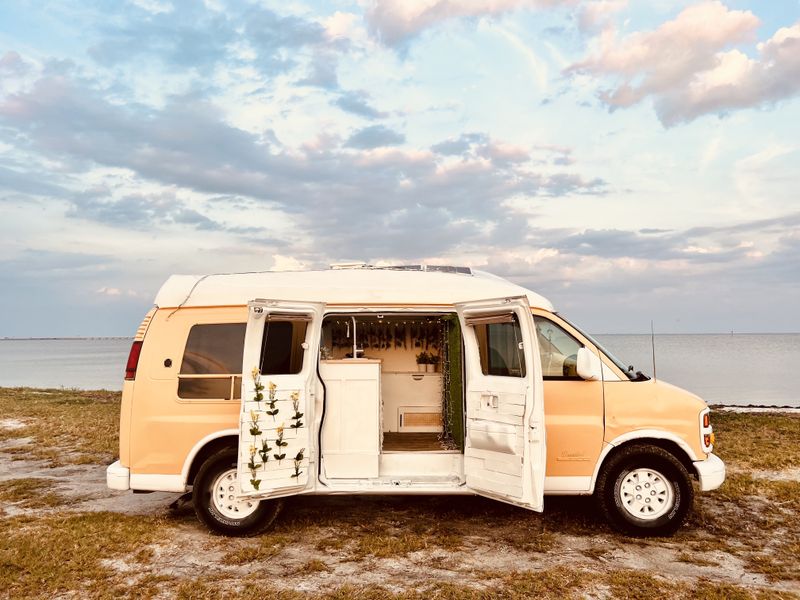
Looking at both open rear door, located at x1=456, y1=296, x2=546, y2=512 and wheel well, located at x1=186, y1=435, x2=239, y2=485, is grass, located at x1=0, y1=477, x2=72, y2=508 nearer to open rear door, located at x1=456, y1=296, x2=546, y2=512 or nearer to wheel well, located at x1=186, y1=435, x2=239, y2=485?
wheel well, located at x1=186, y1=435, x2=239, y2=485

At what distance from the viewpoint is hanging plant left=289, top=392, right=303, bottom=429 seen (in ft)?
19.4

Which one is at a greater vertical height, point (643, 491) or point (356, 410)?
point (356, 410)

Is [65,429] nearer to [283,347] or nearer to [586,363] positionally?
[283,347]

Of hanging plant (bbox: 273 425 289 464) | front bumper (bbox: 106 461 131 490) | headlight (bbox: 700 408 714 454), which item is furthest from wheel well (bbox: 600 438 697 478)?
front bumper (bbox: 106 461 131 490)

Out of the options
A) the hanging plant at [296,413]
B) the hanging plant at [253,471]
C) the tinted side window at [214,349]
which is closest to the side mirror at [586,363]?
the hanging plant at [296,413]

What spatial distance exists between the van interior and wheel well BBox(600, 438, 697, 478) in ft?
4.96

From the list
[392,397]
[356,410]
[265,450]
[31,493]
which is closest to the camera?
[265,450]

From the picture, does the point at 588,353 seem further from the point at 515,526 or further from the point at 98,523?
the point at 98,523

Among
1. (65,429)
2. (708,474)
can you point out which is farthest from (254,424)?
(65,429)

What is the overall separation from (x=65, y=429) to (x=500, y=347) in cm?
1041

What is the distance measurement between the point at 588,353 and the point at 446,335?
2595 mm

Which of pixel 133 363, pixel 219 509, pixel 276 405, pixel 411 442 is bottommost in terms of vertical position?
pixel 219 509

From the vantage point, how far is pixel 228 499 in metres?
6.07

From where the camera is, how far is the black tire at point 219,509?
19.7ft
